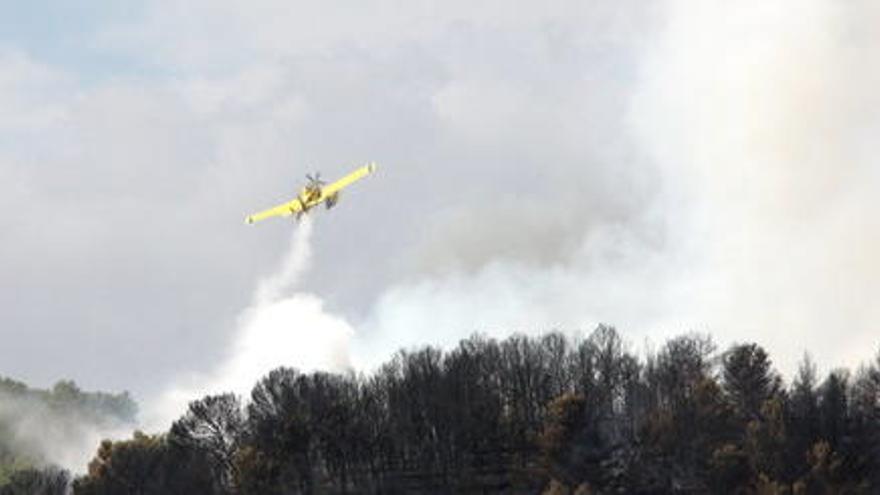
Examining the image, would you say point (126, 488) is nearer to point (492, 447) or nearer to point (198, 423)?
point (198, 423)

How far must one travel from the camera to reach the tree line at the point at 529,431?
14412 cm

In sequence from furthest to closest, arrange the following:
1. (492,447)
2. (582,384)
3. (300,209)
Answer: (582,384), (492,447), (300,209)

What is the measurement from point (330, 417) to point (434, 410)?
14.5 metres

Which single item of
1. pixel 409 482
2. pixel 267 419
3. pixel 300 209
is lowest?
pixel 409 482

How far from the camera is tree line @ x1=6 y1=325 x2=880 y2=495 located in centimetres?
14412

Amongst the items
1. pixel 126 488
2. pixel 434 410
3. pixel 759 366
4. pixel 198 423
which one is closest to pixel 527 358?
pixel 434 410

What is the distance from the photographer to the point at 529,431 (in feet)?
540

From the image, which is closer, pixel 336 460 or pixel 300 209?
pixel 300 209

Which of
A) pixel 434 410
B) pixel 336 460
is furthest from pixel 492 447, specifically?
pixel 336 460

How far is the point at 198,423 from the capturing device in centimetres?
18300

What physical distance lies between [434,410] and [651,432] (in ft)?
105

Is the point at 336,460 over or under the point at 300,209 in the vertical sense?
under

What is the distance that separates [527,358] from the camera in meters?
189

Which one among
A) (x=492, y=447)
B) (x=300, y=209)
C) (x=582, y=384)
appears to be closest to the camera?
(x=300, y=209)
